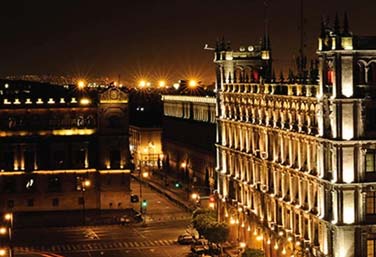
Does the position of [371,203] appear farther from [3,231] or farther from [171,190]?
[171,190]

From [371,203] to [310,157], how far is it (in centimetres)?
909

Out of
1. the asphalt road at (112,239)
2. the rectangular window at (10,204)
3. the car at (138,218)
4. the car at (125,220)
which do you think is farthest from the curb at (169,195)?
the rectangular window at (10,204)

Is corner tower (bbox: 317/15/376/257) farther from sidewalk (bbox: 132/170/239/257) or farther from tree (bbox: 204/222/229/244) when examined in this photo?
sidewalk (bbox: 132/170/239/257)

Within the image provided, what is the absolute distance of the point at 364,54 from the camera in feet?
265

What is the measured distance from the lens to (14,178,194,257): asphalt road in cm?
11131

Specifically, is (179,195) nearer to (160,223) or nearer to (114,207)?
(114,207)

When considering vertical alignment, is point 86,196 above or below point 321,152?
below

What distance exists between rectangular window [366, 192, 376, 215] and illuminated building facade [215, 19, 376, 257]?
0.30 feet

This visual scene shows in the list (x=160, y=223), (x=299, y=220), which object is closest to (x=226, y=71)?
(x=160, y=223)

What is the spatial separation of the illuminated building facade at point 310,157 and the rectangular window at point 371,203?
0.09 m

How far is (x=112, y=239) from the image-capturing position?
122 m

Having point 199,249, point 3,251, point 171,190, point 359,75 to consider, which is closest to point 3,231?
point 3,251

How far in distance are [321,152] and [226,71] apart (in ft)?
132

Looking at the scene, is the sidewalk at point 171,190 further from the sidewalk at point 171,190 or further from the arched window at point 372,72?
the arched window at point 372,72
